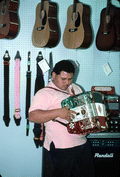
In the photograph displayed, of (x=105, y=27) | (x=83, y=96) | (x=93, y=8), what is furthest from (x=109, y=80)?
(x=83, y=96)

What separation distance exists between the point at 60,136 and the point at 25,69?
1.34 metres

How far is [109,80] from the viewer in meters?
2.92

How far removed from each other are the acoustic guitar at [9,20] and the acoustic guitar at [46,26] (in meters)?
0.31

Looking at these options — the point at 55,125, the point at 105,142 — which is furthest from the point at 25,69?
the point at 105,142

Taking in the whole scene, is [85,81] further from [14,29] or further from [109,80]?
[14,29]

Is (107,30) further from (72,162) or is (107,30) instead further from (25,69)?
(72,162)

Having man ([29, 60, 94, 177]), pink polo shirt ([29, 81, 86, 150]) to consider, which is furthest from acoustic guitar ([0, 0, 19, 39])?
pink polo shirt ([29, 81, 86, 150])

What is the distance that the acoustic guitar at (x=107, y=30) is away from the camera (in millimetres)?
2396

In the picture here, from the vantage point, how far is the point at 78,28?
7.83ft

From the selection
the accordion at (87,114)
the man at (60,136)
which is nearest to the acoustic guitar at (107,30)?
the man at (60,136)

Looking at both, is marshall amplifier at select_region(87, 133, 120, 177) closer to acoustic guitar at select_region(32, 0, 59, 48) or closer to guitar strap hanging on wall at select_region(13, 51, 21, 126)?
guitar strap hanging on wall at select_region(13, 51, 21, 126)

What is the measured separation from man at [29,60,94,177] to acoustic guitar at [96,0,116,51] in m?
0.88

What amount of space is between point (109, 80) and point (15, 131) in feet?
5.48

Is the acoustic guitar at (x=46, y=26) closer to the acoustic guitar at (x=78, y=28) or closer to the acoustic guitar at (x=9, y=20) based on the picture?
the acoustic guitar at (x=78, y=28)
